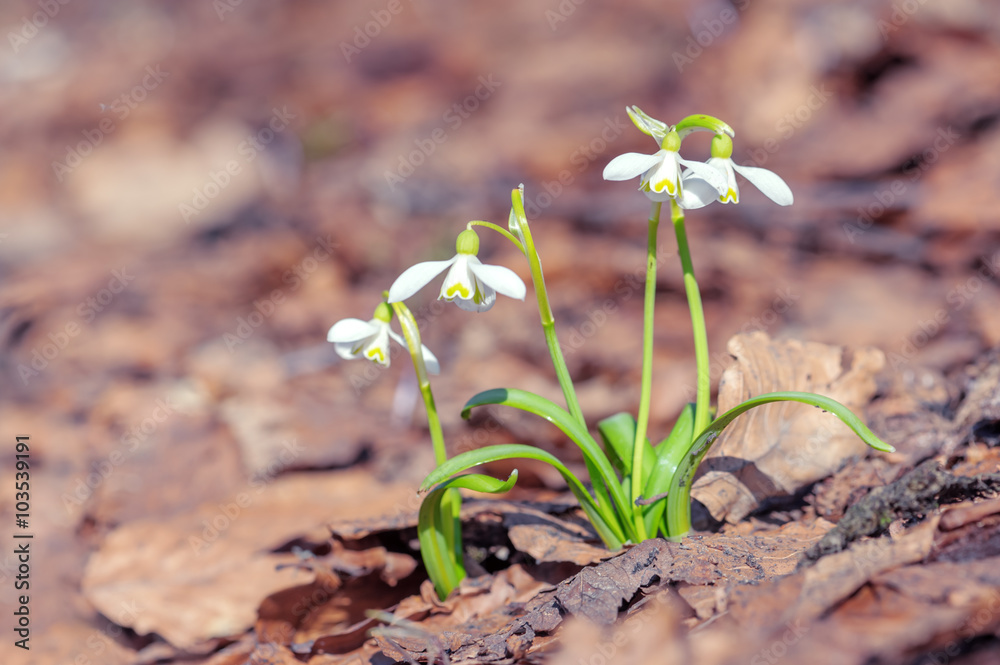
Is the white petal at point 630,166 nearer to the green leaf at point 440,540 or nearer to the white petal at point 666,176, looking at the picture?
the white petal at point 666,176

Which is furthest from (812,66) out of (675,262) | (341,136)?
(341,136)

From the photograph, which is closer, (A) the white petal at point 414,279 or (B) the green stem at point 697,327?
(A) the white petal at point 414,279

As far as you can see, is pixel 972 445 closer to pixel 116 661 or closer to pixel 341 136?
pixel 116 661

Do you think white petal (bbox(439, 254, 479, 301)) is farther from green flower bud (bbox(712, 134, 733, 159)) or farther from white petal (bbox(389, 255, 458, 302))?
green flower bud (bbox(712, 134, 733, 159))

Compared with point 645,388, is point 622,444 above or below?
below

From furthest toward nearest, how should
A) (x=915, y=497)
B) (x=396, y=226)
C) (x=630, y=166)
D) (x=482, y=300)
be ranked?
(x=396, y=226) → (x=482, y=300) → (x=630, y=166) → (x=915, y=497)

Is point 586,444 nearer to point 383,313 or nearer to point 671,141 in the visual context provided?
point 383,313

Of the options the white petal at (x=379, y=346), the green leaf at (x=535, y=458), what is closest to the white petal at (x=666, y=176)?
the green leaf at (x=535, y=458)

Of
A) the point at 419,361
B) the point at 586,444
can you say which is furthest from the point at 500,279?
the point at 586,444
